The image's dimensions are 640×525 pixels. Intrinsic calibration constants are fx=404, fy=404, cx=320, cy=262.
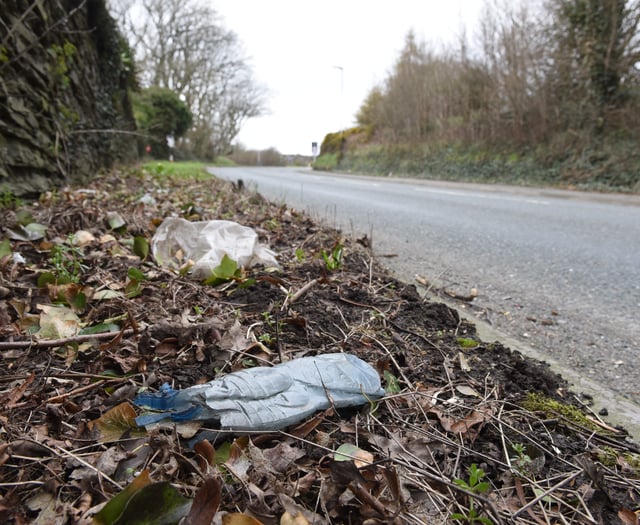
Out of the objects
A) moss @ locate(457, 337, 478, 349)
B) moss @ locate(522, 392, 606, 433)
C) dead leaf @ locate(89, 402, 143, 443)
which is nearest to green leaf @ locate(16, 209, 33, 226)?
dead leaf @ locate(89, 402, 143, 443)

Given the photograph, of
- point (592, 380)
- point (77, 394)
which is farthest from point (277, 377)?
point (592, 380)

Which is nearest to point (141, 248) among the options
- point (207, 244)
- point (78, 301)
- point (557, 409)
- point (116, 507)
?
point (207, 244)

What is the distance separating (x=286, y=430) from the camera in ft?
3.59

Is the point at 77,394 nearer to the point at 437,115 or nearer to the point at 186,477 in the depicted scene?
the point at 186,477

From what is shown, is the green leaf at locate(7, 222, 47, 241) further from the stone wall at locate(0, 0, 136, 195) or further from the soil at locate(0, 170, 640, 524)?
the stone wall at locate(0, 0, 136, 195)

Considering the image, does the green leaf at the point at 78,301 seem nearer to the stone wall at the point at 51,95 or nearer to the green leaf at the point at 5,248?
the green leaf at the point at 5,248

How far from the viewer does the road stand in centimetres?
192

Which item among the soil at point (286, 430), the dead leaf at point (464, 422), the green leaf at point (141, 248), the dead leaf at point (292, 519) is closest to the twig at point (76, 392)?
the soil at point (286, 430)

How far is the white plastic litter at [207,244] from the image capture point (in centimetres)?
237

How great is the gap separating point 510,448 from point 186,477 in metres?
0.84

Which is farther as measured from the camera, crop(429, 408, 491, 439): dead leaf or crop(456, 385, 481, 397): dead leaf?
crop(456, 385, 481, 397): dead leaf

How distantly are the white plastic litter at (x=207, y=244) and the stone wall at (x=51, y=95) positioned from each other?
151cm

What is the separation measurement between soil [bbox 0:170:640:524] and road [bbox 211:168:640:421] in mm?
439

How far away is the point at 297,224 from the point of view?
351 cm
